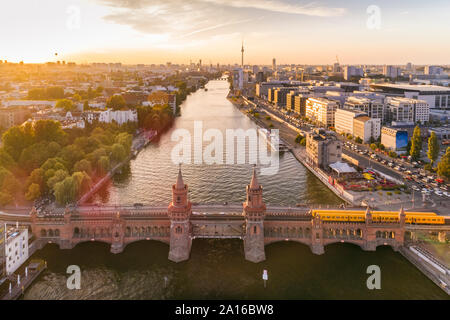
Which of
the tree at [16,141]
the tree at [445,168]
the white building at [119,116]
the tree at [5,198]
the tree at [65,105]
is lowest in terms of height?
the tree at [5,198]

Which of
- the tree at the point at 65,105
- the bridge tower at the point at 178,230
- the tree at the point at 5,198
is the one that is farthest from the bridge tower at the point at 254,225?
the tree at the point at 65,105

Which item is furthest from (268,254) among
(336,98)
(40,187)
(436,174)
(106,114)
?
(336,98)

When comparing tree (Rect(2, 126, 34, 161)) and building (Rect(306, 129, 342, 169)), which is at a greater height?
tree (Rect(2, 126, 34, 161))

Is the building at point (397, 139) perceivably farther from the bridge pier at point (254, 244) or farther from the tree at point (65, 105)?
the tree at point (65, 105)

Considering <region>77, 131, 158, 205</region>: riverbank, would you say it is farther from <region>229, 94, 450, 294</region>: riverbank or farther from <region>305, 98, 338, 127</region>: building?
<region>305, 98, 338, 127</region>: building

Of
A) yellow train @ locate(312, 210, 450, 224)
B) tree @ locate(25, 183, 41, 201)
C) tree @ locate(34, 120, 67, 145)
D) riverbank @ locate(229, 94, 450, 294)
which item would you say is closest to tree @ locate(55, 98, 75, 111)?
tree @ locate(34, 120, 67, 145)

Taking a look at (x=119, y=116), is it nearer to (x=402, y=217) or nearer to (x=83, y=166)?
(x=83, y=166)

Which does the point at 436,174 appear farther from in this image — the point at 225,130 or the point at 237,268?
the point at 225,130
